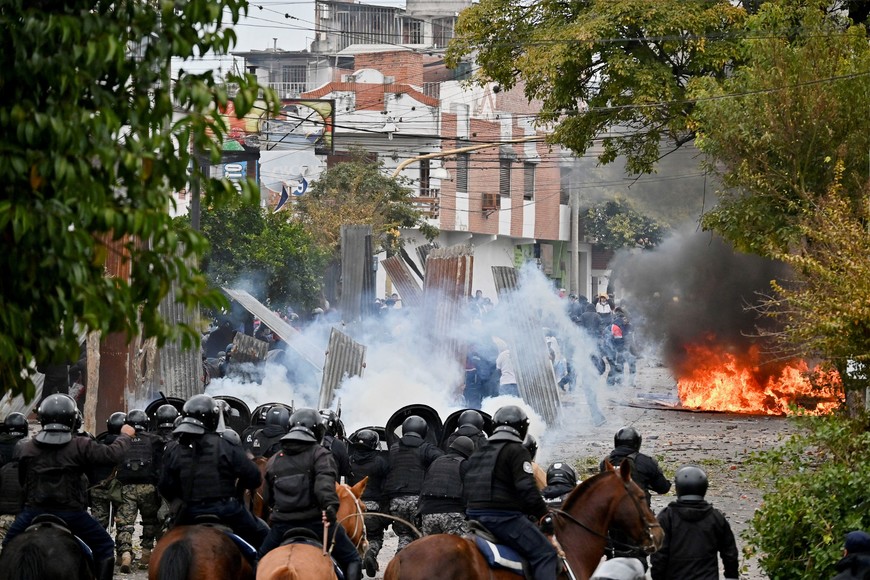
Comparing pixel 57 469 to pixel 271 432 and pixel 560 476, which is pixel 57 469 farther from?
pixel 560 476

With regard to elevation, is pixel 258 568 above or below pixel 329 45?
below

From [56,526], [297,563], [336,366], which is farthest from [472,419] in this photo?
[336,366]

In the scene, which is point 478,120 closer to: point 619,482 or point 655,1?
point 655,1

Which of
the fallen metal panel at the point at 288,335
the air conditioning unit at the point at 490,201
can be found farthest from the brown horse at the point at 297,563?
the air conditioning unit at the point at 490,201

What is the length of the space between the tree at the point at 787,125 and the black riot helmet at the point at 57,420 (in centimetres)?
965

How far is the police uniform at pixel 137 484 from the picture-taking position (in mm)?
12477

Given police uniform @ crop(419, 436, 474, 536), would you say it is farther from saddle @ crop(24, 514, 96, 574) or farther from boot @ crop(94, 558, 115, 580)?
saddle @ crop(24, 514, 96, 574)

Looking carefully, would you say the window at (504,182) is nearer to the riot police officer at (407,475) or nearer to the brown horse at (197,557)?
the riot police officer at (407,475)

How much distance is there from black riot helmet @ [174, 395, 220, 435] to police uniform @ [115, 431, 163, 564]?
12.4 feet

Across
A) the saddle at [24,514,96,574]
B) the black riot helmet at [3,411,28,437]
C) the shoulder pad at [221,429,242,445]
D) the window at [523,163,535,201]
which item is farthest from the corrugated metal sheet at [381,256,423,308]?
the window at [523,163,535,201]

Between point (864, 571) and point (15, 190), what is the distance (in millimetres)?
5153

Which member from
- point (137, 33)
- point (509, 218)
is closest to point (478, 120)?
point (509, 218)

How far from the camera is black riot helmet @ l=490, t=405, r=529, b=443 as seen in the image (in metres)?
8.34

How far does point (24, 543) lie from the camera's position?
25.9ft
